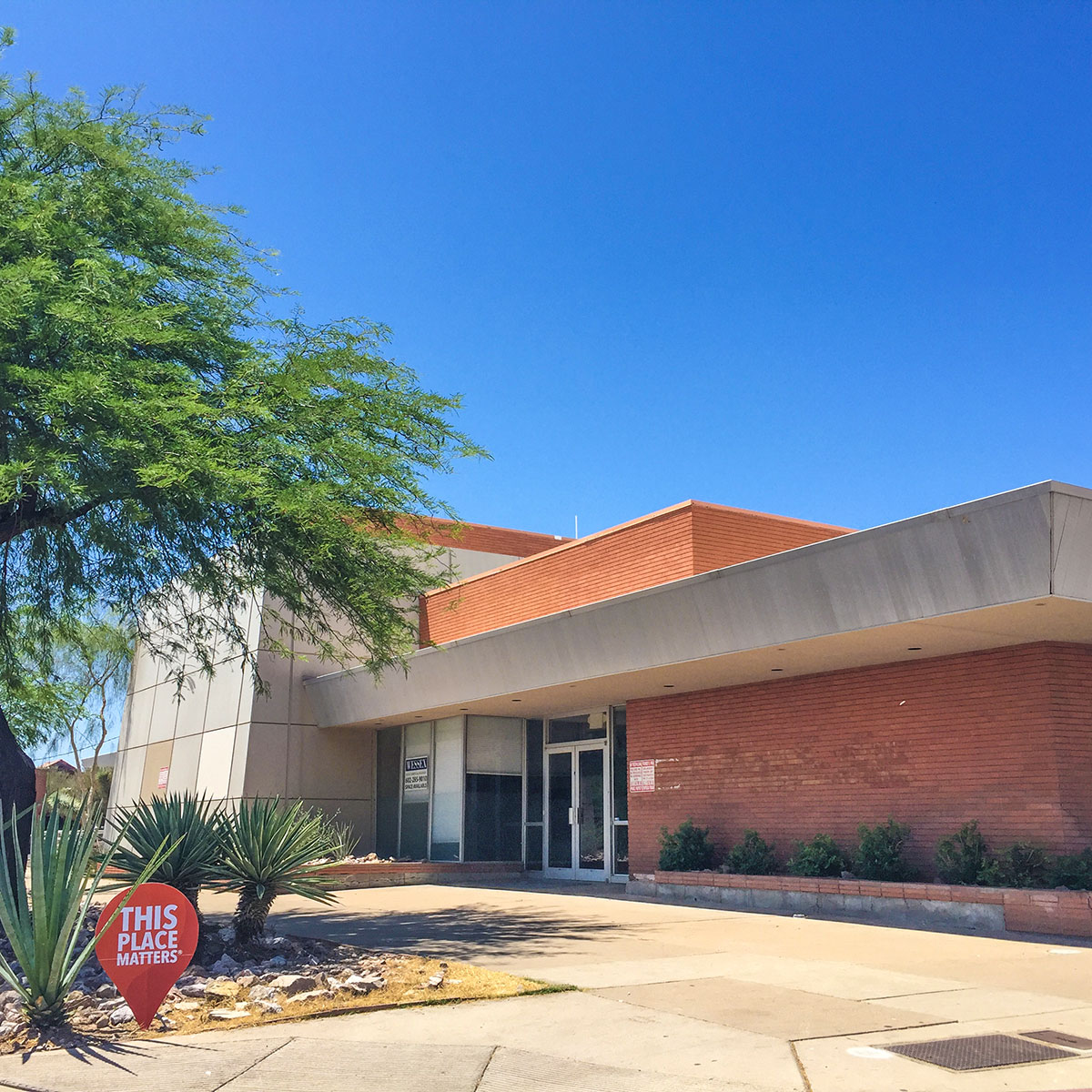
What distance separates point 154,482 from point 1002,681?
36.2ft

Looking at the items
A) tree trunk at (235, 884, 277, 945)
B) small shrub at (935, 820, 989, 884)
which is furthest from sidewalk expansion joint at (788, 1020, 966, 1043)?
small shrub at (935, 820, 989, 884)

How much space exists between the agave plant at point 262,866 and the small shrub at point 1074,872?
867 cm

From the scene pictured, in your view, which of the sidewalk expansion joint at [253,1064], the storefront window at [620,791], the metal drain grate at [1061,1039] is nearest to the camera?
the sidewalk expansion joint at [253,1064]

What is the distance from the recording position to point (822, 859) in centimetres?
1576

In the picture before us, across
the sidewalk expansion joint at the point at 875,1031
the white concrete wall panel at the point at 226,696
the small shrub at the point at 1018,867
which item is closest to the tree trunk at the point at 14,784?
the sidewalk expansion joint at the point at 875,1031

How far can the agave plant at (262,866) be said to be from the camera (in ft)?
33.6

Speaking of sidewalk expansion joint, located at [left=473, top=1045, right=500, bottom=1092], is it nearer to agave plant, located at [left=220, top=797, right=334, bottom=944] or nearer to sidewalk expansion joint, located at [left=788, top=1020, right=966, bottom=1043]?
sidewalk expansion joint, located at [left=788, top=1020, right=966, bottom=1043]

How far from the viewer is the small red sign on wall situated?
65.0ft

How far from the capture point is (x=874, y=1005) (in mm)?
8227

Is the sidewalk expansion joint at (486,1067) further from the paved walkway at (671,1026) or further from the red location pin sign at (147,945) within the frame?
the red location pin sign at (147,945)

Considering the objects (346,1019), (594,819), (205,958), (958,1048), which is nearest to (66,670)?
(594,819)

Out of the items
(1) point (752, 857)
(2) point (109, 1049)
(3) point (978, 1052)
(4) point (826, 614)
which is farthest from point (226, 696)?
(3) point (978, 1052)

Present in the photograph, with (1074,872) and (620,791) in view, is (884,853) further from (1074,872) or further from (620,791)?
(620,791)

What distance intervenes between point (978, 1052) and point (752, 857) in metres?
10.5
